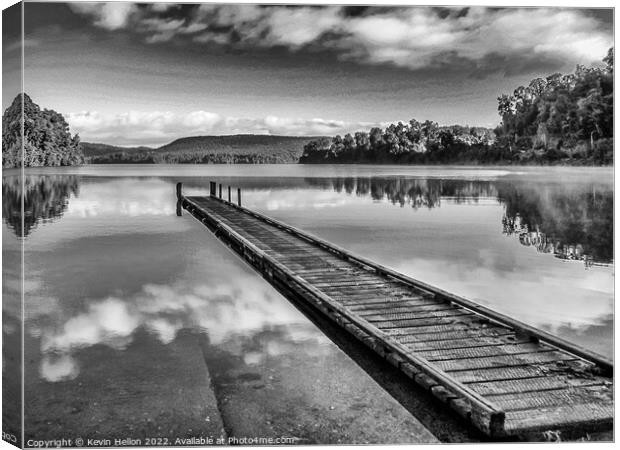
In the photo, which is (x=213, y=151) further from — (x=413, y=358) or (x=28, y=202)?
(x=413, y=358)

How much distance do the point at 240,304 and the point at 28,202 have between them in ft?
8.13

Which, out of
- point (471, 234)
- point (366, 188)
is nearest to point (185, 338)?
point (471, 234)

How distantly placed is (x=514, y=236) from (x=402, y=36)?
269 cm

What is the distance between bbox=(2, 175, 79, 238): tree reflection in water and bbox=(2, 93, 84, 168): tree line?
0.15 metres

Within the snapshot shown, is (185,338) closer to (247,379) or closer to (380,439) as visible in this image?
(247,379)

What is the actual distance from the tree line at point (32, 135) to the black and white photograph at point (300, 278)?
0.08 feet

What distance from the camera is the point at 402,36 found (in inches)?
194

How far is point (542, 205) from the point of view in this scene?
634 centimetres

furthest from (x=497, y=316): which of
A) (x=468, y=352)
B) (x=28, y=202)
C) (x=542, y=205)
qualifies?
(x=28, y=202)

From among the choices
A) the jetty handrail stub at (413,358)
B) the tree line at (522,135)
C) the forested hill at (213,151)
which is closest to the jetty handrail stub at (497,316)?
the jetty handrail stub at (413,358)

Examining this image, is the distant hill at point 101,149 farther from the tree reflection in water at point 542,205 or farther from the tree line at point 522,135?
the tree reflection in water at point 542,205

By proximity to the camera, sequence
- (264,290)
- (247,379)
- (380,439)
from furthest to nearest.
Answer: (264,290), (247,379), (380,439)

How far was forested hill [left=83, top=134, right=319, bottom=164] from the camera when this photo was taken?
6.16 m

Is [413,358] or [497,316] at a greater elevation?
[497,316]
